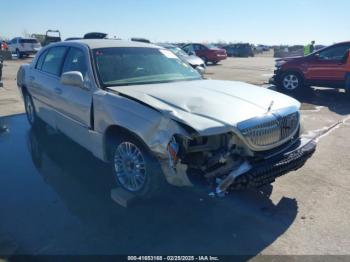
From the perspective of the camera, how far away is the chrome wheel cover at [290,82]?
11500 millimetres

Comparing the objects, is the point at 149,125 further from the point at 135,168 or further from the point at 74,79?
the point at 74,79

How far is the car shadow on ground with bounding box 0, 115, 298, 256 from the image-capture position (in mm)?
3100

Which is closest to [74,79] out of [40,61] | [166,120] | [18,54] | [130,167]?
[130,167]

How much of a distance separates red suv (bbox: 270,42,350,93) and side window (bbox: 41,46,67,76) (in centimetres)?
837

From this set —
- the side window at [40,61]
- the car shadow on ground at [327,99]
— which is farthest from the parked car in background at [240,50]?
the side window at [40,61]

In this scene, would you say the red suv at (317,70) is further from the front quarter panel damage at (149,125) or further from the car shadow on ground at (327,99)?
the front quarter panel damage at (149,125)

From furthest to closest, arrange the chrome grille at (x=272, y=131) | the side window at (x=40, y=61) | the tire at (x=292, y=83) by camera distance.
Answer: the tire at (x=292, y=83) < the side window at (x=40, y=61) < the chrome grille at (x=272, y=131)

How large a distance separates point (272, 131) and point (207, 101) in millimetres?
727

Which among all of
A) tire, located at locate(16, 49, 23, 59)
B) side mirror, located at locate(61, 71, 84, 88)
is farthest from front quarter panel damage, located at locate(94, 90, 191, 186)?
tire, located at locate(16, 49, 23, 59)

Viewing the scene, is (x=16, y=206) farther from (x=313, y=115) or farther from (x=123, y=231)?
(x=313, y=115)

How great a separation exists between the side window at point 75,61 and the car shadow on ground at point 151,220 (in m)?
1.40

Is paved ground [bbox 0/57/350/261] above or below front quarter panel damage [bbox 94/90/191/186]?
below

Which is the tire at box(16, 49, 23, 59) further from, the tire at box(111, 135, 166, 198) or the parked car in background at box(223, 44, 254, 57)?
the tire at box(111, 135, 166, 198)

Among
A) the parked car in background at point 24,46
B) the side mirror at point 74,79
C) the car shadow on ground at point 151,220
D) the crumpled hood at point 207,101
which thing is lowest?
the car shadow on ground at point 151,220
